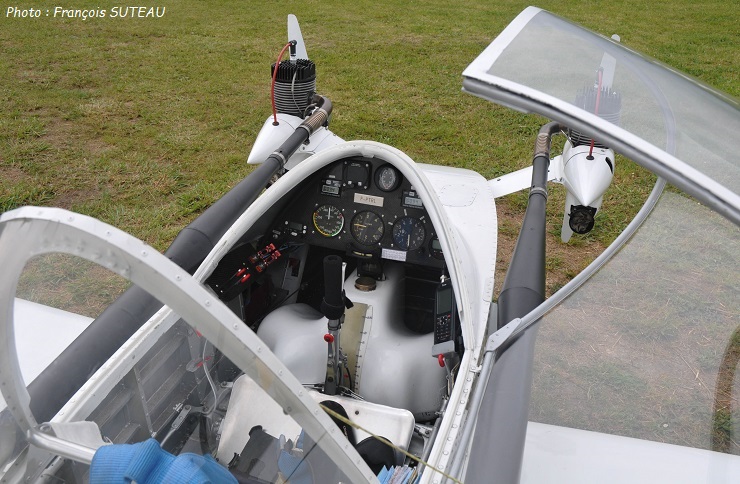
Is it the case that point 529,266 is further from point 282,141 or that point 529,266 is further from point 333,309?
point 282,141

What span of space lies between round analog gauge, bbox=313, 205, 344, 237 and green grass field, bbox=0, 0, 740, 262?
2.02 meters

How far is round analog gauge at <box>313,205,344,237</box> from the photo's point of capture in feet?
10.3

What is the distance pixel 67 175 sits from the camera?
5668 millimetres

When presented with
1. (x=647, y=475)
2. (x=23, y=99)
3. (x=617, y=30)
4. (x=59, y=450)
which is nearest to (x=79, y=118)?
(x=23, y=99)

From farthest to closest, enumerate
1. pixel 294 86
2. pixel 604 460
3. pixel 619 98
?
pixel 294 86 → pixel 604 460 → pixel 619 98

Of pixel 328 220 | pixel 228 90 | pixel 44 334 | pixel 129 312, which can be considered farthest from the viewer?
pixel 228 90

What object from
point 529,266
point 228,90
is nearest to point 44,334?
point 529,266

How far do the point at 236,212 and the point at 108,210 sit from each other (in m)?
2.15

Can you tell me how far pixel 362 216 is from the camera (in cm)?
314

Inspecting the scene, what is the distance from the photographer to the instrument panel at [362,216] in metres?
3.04

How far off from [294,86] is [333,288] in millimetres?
2389

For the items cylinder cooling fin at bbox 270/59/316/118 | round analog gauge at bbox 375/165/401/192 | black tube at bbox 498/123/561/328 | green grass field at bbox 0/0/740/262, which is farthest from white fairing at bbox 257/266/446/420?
green grass field at bbox 0/0/740/262

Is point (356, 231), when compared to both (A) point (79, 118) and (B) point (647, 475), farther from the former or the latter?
(A) point (79, 118)

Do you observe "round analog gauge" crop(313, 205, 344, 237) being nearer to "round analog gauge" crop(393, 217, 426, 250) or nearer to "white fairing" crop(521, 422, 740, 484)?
"round analog gauge" crop(393, 217, 426, 250)
